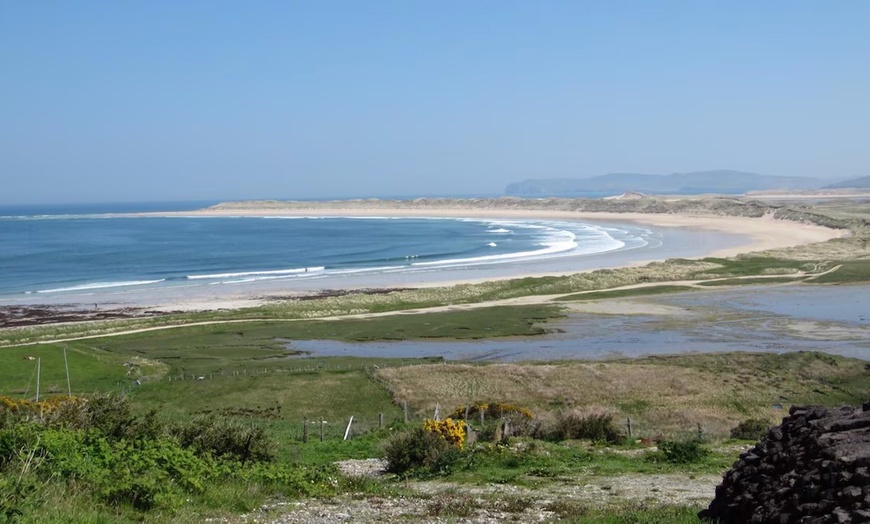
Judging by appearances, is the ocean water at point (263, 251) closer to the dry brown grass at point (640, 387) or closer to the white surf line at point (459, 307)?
the white surf line at point (459, 307)

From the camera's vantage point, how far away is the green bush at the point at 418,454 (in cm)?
1625

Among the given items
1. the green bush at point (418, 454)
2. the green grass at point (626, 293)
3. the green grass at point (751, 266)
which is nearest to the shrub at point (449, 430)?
the green bush at point (418, 454)

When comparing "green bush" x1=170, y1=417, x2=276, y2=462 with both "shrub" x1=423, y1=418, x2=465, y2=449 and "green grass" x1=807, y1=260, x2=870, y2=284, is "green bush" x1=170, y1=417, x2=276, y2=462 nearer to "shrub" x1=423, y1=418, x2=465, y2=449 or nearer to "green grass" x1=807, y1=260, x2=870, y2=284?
"shrub" x1=423, y1=418, x2=465, y2=449

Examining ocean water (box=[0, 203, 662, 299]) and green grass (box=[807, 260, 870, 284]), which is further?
ocean water (box=[0, 203, 662, 299])

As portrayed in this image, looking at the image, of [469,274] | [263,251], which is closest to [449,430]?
[469,274]

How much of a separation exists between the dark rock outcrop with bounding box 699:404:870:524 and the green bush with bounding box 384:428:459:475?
6673 millimetres

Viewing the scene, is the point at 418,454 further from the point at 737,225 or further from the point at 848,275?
the point at 737,225

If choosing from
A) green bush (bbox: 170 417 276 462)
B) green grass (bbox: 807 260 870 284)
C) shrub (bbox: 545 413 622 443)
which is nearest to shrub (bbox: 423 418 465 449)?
shrub (bbox: 545 413 622 443)

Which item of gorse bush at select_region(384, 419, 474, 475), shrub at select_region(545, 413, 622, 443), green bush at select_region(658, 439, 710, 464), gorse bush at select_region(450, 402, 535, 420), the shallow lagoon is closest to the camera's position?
gorse bush at select_region(384, 419, 474, 475)

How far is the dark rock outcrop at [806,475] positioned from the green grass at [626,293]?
49.3 metres

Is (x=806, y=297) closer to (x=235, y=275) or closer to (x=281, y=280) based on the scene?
(x=281, y=280)

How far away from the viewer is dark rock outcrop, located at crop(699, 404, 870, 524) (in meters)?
8.49

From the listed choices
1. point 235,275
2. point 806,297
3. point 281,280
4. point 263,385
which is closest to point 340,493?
point 263,385

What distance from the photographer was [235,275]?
83438 mm
